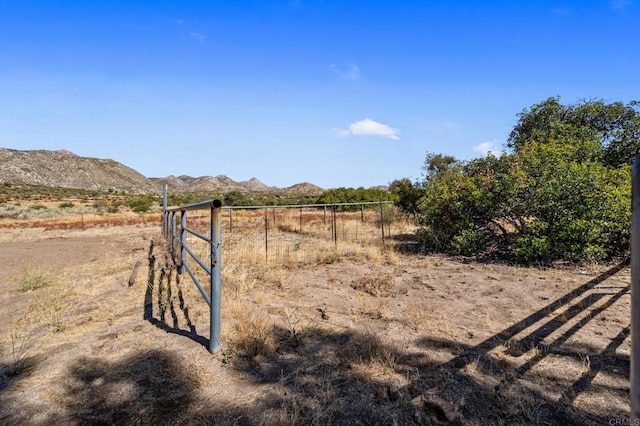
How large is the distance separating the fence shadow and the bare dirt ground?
0.04 m

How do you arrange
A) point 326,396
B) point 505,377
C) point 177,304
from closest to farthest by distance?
point 326,396 → point 505,377 → point 177,304

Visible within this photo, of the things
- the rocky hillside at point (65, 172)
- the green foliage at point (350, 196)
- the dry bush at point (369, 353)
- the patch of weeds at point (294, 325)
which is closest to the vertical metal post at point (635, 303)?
the dry bush at point (369, 353)

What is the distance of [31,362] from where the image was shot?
314 centimetres

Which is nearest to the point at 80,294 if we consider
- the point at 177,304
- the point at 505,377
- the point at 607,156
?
the point at 177,304

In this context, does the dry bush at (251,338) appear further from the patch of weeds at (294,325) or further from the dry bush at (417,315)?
the dry bush at (417,315)

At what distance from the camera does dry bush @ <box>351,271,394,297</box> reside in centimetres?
565

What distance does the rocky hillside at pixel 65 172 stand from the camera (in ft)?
265

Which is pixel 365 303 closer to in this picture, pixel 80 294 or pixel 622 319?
pixel 622 319

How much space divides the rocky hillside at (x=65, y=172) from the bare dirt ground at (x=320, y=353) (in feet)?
309

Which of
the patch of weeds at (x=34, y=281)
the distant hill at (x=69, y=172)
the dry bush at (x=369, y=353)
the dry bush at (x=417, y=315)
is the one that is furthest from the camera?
the distant hill at (x=69, y=172)

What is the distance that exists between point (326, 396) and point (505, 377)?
151cm

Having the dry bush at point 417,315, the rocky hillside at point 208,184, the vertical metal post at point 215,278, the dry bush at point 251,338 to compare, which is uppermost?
the rocky hillside at point 208,184

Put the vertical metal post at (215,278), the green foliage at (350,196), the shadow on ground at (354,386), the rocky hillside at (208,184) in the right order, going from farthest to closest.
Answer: the rocky hillside at (208,184)
the green foliage at (350,196)
the vertical metal post at (215,278)
the shadow on ground at (354,386)

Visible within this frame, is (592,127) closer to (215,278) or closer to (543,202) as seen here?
(543,202)
